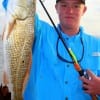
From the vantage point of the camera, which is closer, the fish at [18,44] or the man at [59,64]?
the fish at [18,44]

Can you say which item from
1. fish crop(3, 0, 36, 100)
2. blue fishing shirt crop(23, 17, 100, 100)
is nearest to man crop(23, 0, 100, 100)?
blue fishing shirt crop(23, 17, 100, 100)

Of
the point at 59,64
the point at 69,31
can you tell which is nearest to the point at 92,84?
the point at 59,64

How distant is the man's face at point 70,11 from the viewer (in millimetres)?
1859

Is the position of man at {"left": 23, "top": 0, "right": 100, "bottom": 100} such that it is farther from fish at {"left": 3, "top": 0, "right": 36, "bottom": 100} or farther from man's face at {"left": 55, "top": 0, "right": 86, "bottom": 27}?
fish at {"left": 3, "top": 0, "right": 36, "bottom": 100}

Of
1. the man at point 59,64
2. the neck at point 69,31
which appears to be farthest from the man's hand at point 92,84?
the neck at point 69,31

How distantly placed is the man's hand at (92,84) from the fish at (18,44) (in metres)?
0.33

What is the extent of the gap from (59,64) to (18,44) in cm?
38

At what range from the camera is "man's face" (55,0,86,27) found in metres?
1.86

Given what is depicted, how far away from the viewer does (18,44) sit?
1567mm

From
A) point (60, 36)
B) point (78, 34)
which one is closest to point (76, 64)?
point (60, 36)

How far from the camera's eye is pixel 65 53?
189cm

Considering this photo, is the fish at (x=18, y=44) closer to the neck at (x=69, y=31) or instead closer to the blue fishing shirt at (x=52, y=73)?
the blue fishing shirt at (x=52, y=73)

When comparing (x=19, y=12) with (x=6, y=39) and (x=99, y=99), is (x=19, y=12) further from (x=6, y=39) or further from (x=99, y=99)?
(x=99, y=99)

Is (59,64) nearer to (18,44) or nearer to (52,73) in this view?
(52,73)
